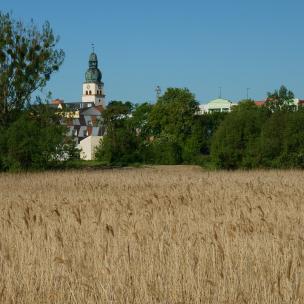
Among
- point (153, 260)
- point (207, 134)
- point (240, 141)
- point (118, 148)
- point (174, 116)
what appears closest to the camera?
point (153, 260)

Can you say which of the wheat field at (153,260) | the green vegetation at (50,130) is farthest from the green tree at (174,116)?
the wheat field at (153,260)

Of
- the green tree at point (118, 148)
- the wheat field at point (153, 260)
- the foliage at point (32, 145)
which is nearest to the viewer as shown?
the wheat field at point (153, 260)

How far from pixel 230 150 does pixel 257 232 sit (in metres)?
35.1

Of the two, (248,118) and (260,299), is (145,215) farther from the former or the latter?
(248,118)

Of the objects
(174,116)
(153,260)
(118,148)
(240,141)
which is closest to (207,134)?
(174,116)

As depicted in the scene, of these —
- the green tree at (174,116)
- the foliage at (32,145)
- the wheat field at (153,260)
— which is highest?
the green tree at (174,116)

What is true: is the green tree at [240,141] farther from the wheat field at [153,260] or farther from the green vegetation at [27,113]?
the wheat field at [153,260]

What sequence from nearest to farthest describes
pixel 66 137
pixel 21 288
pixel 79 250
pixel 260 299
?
pixel 260 299 → pixel 21 288 → pixel 79 250 → pixel 66 137

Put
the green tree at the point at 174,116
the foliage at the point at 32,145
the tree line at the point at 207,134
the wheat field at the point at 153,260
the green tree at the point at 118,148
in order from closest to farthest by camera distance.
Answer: the wheat field at the point at 153,260
the foliage at the point at 32,145
the tree line at the point at 207,134
the green tree at the point at 118,148
the green tree at the point at 174,116

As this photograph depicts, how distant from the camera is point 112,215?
948cm

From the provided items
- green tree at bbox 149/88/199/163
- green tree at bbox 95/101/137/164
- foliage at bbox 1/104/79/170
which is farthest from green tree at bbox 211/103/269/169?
green tree at bbox 149/88/199/163

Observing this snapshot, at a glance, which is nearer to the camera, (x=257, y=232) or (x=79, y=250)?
(x=79, y=250)

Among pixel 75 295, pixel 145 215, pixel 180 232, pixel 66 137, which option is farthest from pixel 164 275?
pixel 66 137

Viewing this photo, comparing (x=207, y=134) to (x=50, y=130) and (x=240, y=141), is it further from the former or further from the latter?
(x=50, y=130)
